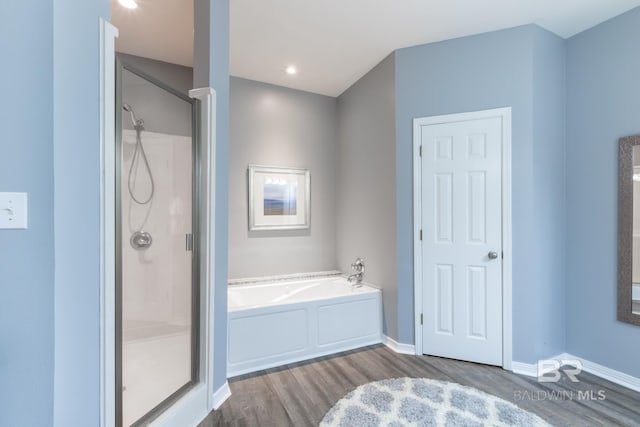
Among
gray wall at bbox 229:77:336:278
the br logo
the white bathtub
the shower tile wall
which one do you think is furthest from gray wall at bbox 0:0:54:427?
the br logo

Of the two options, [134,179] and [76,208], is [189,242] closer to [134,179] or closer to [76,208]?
[134,179]

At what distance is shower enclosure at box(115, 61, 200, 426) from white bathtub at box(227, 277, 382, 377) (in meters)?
0.48

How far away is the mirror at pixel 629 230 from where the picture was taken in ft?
6.88

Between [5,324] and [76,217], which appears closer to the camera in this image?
[5,324]

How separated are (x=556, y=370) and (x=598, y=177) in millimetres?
1557

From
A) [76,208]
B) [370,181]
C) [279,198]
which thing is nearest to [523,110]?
[370,181]

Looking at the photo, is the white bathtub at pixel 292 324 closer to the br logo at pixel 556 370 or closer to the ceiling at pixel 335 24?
the br logo at pixel 556 370

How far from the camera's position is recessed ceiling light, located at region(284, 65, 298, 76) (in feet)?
9.91

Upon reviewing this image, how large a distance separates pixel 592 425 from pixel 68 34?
10.4ft

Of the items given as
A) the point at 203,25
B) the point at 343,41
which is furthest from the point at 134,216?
the point at 343,41

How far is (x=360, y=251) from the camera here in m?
3.26

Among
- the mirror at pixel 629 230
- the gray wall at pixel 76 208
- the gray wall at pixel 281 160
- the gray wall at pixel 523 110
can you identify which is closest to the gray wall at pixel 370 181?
the gray wall at pixel 281 160

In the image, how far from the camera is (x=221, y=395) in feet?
6.39

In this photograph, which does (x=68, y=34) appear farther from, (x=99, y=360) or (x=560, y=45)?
(x=560, y=45)
